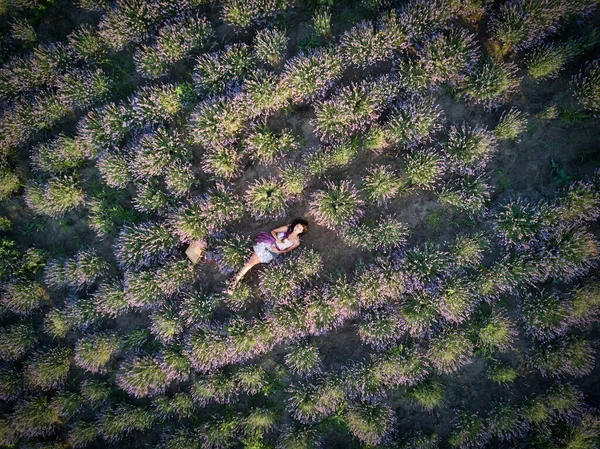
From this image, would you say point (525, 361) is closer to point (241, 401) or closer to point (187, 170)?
point (241, 401)

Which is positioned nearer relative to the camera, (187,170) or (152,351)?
(187,170)

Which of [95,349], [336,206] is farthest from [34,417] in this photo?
[336,206]

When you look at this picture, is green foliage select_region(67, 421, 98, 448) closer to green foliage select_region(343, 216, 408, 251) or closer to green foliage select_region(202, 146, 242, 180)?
green foliage select_region(202, 146, 242, 180)

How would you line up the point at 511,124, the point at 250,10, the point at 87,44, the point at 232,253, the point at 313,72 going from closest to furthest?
1. the point at 511,124
2. the point at 313,72
3. the point at 250,10
4. the point at 232,253
5. the point at 87,44

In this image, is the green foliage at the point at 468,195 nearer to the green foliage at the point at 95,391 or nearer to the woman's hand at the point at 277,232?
the woman's hand at the point at 277,232

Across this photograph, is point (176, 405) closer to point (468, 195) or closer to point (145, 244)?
Answer: point (145, 244)

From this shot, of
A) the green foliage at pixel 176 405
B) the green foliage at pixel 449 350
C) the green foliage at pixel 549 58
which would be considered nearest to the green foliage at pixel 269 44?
the green foliage at pixel 549 58

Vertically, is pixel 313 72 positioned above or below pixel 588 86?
above

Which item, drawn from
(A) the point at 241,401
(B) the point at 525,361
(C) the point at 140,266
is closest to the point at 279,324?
(A) the point at 241,401
